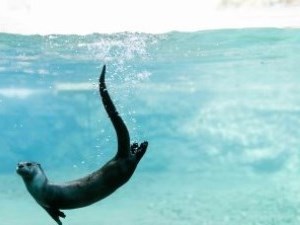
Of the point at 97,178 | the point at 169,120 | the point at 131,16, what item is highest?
the point at 131,16

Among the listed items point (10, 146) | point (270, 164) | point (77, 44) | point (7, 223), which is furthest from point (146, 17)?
point (10, 146)

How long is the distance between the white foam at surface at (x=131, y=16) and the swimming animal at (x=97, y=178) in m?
9.06

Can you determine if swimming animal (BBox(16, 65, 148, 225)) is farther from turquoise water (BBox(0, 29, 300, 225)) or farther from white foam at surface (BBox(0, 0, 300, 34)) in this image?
turquoise water (BBox(0, 29, 300, 225))

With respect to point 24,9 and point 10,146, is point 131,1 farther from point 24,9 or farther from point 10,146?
point 10,146

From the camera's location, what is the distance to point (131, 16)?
15180mm

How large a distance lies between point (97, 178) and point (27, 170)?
0.62m

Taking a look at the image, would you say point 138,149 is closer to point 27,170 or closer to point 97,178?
point 97,178

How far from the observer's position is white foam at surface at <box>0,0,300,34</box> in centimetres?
1435

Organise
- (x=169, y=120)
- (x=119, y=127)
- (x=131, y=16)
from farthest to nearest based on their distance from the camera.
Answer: (x=169, y=120)
(x=131, y=16)
(x=119, y=127)

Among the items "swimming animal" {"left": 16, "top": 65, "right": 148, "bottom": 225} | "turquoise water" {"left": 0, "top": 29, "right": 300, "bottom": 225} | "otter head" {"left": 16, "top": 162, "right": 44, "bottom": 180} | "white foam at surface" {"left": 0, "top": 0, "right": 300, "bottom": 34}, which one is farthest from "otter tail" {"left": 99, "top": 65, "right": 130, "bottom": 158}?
"turquoise water" {"left": 0, "top": 29, "right": 300, "bottom": 225}

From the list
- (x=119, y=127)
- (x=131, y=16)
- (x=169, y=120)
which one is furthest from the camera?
(x=169, y=120)

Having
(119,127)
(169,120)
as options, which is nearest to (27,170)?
(119,127)

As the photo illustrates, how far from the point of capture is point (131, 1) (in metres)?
14.3

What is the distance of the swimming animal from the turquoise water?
1157 cm
